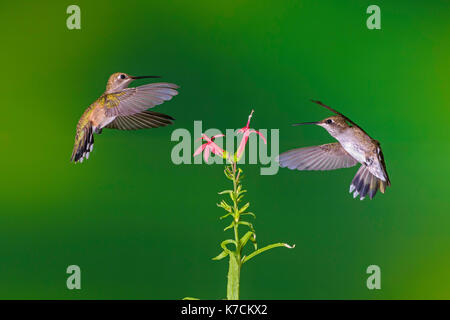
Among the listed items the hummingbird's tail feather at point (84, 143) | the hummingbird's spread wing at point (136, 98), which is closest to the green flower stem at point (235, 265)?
the hummingbird's spread wing at point (136, 98)

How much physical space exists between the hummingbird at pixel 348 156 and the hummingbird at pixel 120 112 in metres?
0.25

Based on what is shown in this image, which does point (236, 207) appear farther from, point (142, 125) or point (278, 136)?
point (278, 136)

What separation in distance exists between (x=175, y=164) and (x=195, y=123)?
0.15 m

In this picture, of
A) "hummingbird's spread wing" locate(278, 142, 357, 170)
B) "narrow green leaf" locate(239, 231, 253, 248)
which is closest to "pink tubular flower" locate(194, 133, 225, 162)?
"narrow green leaf" locate(239, 231, 253, 248)

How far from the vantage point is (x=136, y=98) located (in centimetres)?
88

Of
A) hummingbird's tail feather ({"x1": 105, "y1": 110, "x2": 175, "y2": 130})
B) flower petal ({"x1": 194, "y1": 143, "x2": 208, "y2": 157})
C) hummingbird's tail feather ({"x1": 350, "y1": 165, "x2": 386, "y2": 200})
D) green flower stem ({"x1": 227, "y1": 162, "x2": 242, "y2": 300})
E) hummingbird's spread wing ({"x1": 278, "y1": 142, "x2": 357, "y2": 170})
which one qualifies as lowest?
green flower stem ({"x1": 227, "y1": 162, "x2": 242, "y2": 300})

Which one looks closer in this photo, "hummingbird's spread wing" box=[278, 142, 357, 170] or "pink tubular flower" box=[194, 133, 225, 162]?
"pink tubular flower" box=[194, 133, 225, 162]

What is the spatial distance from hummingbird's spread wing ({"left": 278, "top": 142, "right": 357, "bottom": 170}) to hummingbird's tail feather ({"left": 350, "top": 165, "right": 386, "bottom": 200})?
6 cm

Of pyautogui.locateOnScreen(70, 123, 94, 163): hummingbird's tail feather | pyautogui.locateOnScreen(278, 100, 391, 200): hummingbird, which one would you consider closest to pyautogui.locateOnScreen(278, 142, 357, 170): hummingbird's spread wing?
pyautogui.locateOnScreen(278, 100, 391, 200): hummingbird

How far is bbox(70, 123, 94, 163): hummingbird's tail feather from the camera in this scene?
36.2 inches

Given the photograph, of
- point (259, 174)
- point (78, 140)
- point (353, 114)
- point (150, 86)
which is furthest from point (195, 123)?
point (150, 86)

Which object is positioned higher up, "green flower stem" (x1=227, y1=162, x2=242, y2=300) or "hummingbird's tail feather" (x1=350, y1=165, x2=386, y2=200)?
"hummingbird's tail feather" (x1=350, y1=165, x2=386, y2=200)

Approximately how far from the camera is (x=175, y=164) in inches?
63.4

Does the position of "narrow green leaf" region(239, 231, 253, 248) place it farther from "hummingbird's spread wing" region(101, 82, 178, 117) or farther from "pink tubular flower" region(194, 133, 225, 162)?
"hummingbird's spread wing" region(101, 82, 178, 117)
